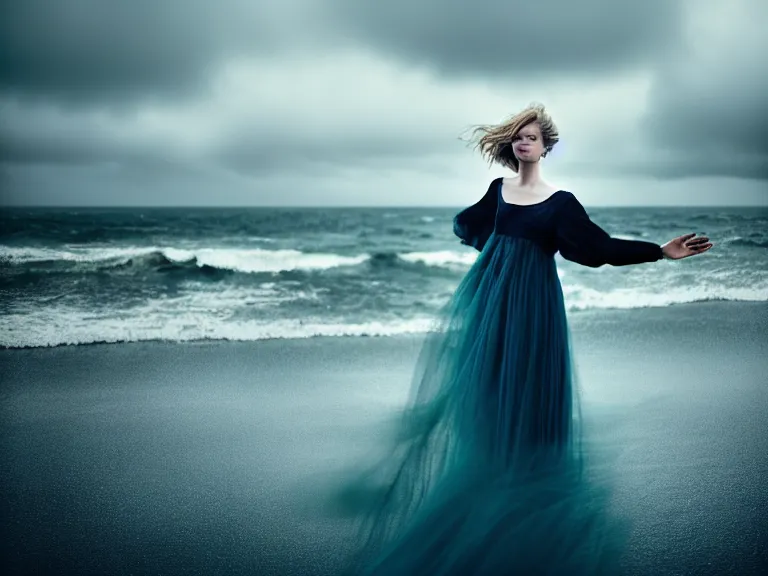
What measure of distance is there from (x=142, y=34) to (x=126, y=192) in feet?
40.2

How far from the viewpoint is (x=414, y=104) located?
17.5 m

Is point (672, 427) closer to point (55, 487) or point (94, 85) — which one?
point (55, 487)

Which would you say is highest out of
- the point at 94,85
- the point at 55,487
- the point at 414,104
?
the point at 414,104

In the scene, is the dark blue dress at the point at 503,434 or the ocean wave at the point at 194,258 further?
the ocean wave at the point at 194,258

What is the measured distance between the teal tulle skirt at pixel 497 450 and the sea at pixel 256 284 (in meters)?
3.66

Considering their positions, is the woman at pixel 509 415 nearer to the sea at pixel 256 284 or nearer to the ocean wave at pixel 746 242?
the sea at pixel 256 284

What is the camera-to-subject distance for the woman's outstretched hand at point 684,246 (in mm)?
2168

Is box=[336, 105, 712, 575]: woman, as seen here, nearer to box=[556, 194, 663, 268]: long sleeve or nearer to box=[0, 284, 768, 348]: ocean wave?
box=[556, 194, 663, 268]: long sleeve

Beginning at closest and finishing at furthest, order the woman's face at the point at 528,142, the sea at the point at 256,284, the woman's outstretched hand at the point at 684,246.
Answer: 1. the woman's outstretched hand at the point at 684,246
2. the woman's face at the point at 528,142
3. the sea at the point at 256,284

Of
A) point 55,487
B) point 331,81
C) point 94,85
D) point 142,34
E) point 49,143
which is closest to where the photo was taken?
point 55,487

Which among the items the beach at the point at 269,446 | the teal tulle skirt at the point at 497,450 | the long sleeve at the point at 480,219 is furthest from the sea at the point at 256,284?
the teal tulle skirt at the point at 497,450

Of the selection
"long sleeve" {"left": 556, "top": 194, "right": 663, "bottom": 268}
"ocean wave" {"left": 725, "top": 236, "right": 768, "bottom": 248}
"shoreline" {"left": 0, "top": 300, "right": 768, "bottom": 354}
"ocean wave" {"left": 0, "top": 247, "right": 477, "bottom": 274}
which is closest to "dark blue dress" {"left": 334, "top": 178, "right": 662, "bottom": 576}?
"long sleeve" {"left": 556, "top": 194, "right": 663, "bottom": 268}

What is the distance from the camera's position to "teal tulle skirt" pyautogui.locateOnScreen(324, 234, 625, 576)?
2.06 m

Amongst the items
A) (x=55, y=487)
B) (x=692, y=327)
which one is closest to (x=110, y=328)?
(x=55, y=487)
